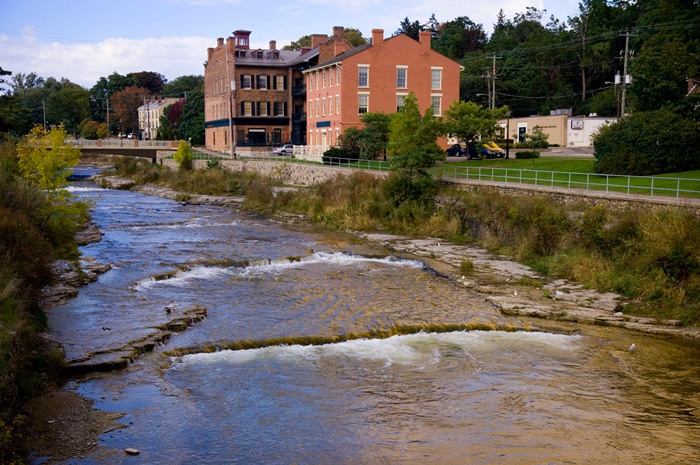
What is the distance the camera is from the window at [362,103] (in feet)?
213

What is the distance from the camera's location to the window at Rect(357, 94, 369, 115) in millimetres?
65062

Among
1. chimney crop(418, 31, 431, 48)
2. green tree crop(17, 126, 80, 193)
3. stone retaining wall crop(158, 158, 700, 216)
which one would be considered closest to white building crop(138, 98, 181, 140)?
stone retaining wall crop(158, 158, 700, 216)

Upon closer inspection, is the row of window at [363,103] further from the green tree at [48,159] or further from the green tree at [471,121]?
the green tree at [48,159]

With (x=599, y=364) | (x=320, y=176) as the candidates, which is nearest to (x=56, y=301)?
(x=599, y=364)

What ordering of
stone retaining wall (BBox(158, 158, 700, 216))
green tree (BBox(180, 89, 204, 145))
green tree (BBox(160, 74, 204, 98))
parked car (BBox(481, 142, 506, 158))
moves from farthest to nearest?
green tree (BBox(160, 74, 204, 98))
green tree (BBox(180, 89, 204, 145))
parked car (BBox(481, 142, 506, 158))
stone retaining wall (BBox(158, 158, 700, 216))

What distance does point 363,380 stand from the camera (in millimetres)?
16750

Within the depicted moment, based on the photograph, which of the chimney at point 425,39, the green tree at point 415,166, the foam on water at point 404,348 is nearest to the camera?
the foam on water at point 404,348

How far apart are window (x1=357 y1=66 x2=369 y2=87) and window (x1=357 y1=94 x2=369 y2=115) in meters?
0.97

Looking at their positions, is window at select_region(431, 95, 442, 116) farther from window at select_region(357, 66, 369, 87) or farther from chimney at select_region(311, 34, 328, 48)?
chimney at select_region(311, 34, 328, 48)

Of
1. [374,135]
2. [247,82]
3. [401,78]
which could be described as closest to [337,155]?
[374,135]

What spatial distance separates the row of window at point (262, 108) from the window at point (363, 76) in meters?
25.0

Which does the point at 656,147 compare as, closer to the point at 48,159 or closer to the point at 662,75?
the point at 662,75

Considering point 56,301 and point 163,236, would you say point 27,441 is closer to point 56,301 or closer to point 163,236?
point 56,301

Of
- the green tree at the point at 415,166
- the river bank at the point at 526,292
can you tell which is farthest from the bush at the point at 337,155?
the river bank at the point at 526,292
